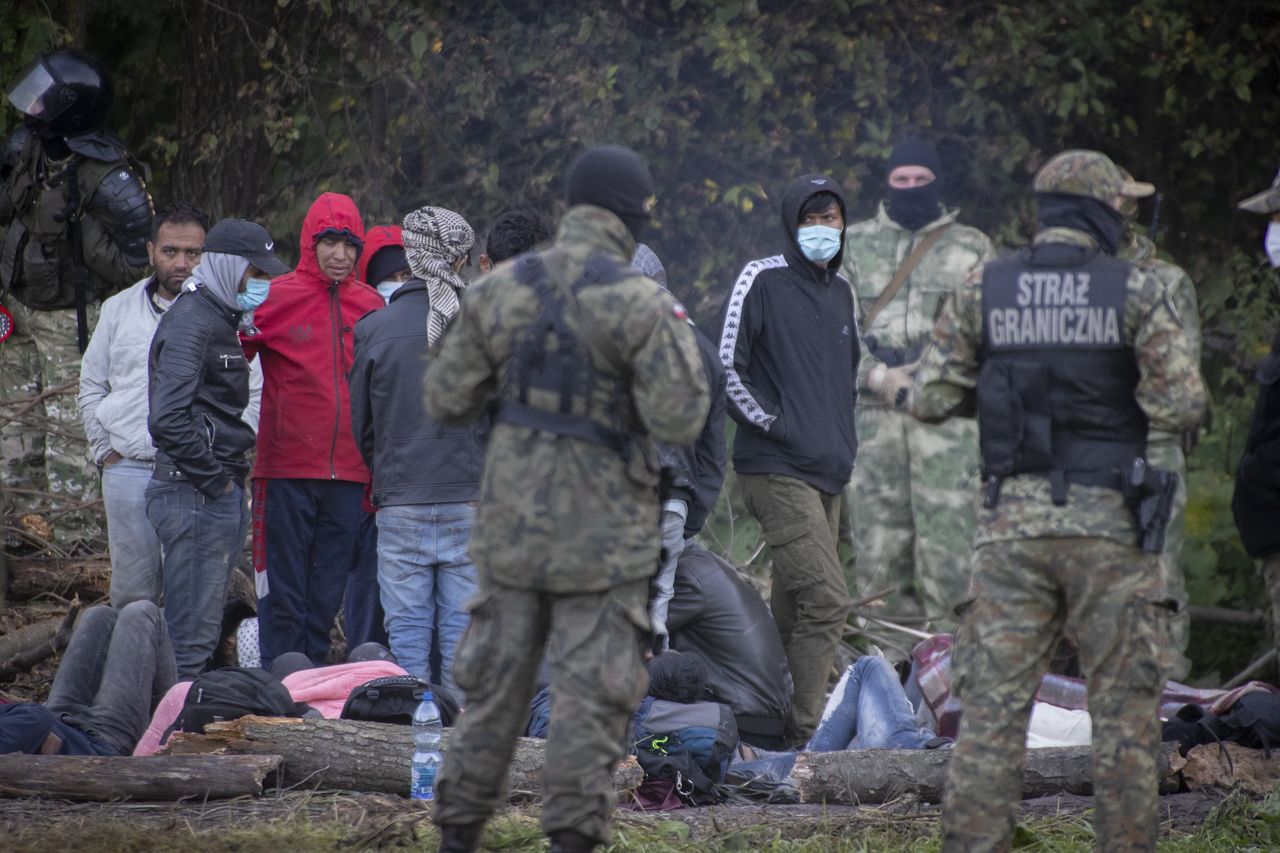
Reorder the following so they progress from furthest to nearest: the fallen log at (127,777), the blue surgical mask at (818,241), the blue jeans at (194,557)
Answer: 1. the blue surgical mask at (818,241)
2. the blue jeans at (194,557)
3. the fallen log at (127,777)

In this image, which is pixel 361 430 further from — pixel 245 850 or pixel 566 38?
pixel 566 38

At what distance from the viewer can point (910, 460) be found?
8.17 metres

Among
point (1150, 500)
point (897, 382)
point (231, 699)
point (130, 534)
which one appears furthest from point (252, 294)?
point (1150, 500)

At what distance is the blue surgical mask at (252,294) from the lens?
6.67m

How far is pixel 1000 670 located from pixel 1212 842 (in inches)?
57.6

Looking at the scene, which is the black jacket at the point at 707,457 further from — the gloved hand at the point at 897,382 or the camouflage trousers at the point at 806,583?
the gloved hand at the point at 897,382

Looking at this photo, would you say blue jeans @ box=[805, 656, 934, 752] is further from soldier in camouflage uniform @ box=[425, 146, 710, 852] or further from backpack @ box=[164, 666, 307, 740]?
soldier in camouflage uniform @ box=[425, 146, 710, 852]

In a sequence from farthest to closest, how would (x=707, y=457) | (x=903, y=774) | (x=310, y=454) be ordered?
(x=310, y=454) → (x=707, y=457) → (x=903, y=774)

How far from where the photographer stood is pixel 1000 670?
436cm

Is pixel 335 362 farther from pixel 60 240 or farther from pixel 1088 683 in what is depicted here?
pixel 1088 683

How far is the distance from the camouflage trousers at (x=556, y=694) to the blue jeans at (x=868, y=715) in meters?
2.31

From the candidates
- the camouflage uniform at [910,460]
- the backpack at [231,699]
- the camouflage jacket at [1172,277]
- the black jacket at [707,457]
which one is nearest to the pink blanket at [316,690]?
the backpack at [231,699]

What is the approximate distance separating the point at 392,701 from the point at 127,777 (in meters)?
0.93

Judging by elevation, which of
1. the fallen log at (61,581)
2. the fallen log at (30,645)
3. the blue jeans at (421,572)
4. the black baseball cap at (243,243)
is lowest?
the fallen log at (30,645)
